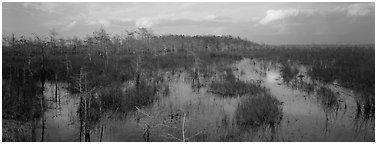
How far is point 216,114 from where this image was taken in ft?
39.6

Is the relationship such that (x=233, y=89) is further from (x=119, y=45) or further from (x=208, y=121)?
(x=119, y=45)

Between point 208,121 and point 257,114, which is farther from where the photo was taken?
point 208,121

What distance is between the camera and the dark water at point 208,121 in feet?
32.8

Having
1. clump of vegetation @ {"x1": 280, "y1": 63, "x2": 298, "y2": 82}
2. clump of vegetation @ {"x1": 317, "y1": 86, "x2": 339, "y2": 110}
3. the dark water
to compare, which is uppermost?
clump of vegetation @ {"x1": 280, "y1": 63, "x2": 298, "y2": 82}

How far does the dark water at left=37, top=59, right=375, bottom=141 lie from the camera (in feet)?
32.8

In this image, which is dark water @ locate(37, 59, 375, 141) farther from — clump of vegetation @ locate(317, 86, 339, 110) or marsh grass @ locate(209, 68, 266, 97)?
marsh grass @ locate(209, 68, 266, 97)

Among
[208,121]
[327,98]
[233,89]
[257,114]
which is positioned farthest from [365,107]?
[208,121]

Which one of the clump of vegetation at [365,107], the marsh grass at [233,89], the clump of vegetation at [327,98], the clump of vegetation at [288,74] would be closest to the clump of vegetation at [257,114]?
the clump of vegetation at [327,98]

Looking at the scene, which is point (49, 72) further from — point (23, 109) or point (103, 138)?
point (103, 138)

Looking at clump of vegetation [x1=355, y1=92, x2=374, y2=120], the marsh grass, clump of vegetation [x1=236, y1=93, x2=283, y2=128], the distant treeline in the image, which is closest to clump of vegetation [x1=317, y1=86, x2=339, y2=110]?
clump of vegetation [x1=355, y1=92, x2=374, y2=120]

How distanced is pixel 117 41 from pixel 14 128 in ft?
135

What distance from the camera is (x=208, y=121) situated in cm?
1130

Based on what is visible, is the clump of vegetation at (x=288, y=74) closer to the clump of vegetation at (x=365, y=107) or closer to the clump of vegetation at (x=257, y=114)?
the clump of vegetation at (x=365, y=107)

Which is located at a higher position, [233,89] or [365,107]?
[233,89]
